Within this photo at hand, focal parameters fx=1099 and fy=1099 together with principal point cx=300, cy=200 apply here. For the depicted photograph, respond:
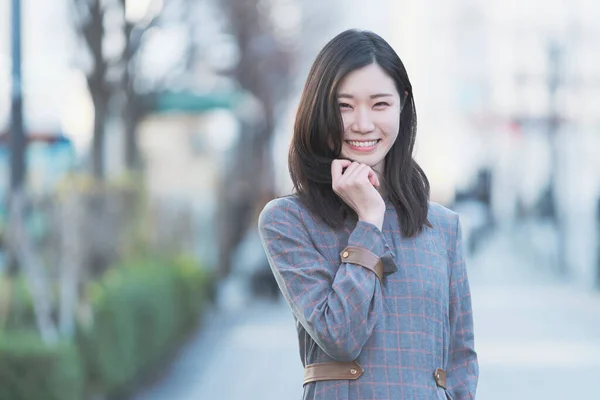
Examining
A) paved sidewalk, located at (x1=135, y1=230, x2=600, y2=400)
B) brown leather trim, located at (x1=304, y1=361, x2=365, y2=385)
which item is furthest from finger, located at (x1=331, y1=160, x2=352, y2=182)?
paved sidewalk, located at (x1=135, y1=230, x2=600, y2=400)

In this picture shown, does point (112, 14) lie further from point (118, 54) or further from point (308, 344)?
point (308, 344)

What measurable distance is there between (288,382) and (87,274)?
1.91 metres

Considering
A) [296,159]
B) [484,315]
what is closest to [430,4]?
[484,315]

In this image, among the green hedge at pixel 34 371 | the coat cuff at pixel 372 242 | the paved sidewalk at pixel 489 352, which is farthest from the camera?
the paved sidewalk at pixel 489 352

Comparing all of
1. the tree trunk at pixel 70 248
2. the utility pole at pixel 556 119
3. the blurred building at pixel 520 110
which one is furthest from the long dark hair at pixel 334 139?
the utility pole at pixel 556 119

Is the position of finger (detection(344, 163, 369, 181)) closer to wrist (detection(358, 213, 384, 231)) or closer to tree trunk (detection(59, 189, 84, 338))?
wrist (detection(358, 213, 384, 231))

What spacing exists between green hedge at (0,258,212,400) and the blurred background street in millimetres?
16

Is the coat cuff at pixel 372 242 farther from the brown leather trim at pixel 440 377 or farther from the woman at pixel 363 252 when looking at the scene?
the brown leather trim at pixel 440 377

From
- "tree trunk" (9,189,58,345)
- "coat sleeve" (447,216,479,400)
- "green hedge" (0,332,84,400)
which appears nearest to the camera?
"coat sleeve" (447,216,479,400)

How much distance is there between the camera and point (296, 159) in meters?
2.57

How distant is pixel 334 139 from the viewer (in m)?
2.52

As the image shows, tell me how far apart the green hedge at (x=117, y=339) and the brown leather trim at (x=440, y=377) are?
3954 millimetres

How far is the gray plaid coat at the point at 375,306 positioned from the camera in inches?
92.9

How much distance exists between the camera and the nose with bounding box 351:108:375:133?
249 cm
